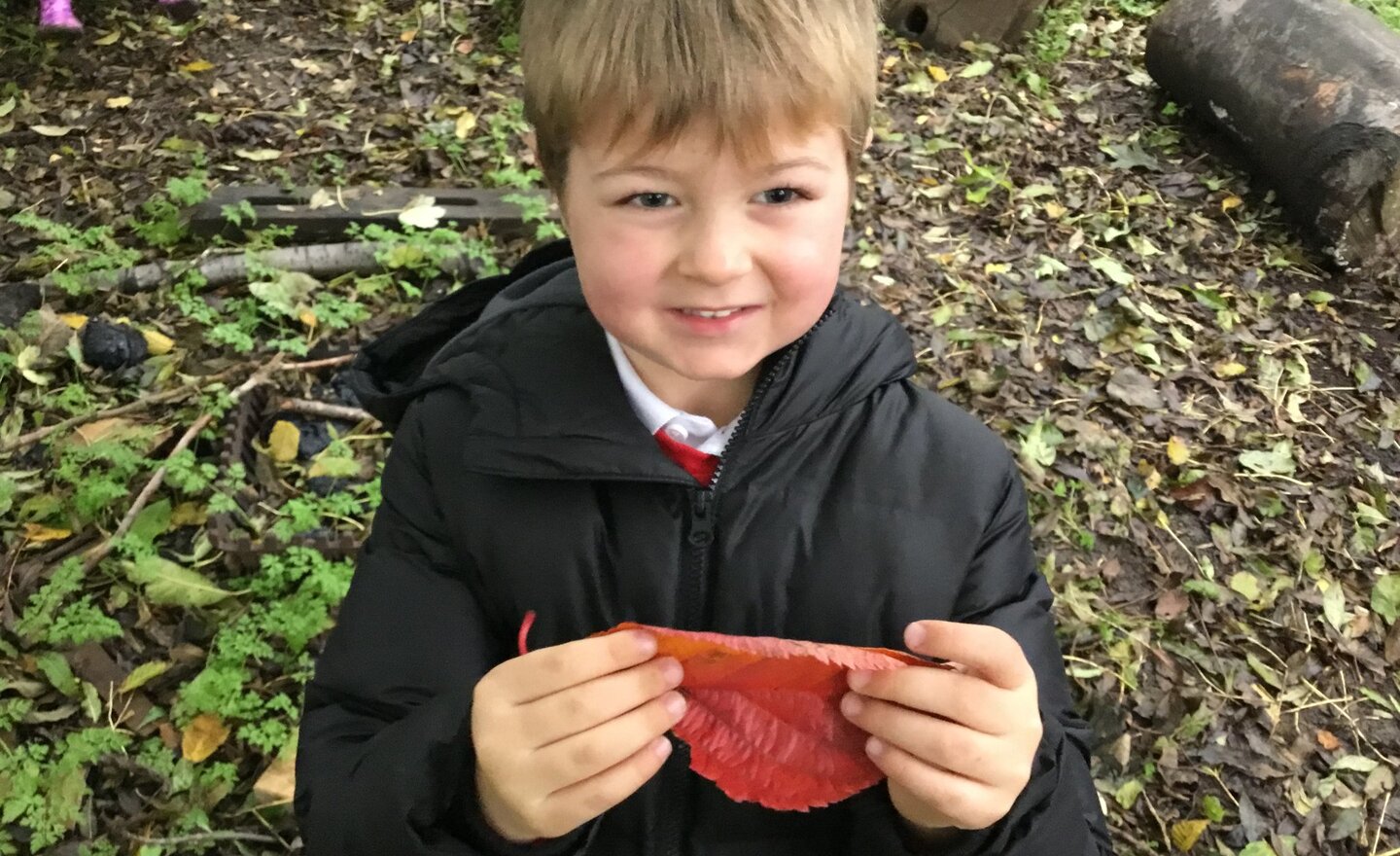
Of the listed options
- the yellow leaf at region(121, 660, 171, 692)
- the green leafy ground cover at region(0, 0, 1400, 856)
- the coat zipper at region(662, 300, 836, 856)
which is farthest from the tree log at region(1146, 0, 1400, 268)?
the yellow leaf at region(121, 660, 171, 692)

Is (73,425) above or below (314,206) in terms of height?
below

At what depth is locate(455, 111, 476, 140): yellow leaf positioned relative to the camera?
187 inches

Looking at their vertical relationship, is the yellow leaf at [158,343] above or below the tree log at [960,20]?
below

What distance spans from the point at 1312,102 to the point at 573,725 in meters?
5.09

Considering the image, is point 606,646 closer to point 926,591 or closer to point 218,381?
point 926,591

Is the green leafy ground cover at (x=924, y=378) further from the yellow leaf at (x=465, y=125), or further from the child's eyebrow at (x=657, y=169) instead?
the child's eyebrow at (x=657, y=169)

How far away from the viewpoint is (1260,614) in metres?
3.17

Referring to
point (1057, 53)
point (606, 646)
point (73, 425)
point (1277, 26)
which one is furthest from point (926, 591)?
point (1057, 53)

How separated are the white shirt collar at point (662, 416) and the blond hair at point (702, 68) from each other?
0.44 metres

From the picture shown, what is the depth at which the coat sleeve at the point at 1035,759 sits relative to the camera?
4.81 ft

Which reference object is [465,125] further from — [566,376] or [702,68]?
[702,68]

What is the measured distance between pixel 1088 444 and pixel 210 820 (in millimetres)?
3292

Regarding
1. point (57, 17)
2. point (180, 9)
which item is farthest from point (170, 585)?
point (180, 9)

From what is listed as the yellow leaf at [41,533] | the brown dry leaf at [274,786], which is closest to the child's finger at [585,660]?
the brown dry leaf at [274,786]
